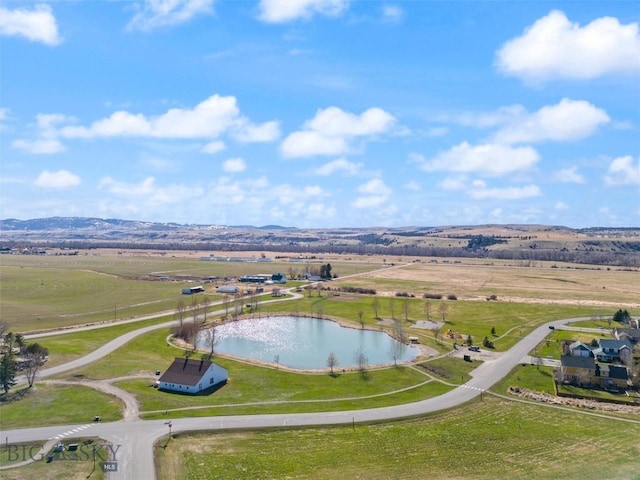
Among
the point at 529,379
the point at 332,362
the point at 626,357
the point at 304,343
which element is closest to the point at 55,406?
the point at 332,362

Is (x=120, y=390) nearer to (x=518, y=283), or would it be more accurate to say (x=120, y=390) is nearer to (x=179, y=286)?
(x=179, y=286)

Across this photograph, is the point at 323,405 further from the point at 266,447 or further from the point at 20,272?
the point at 20,272

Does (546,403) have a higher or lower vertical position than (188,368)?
lower

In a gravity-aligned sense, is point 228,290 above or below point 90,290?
below

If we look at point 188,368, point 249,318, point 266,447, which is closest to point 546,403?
point 266,447

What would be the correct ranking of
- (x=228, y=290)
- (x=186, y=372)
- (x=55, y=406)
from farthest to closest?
(x=228, y=290), (x=186, y=372), (x=55, y=406)

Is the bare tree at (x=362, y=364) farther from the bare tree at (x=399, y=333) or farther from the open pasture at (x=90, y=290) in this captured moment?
the open pasture at (x=90, y=290)
